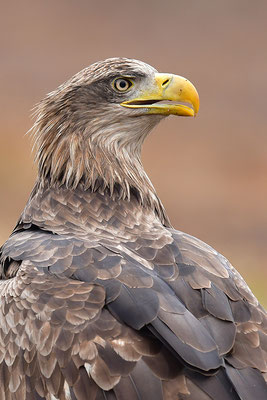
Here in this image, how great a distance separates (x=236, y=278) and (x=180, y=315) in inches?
27.8

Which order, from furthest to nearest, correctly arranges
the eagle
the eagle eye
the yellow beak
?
the eagle eye, the yellow beak, the eagle

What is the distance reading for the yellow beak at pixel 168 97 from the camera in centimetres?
565

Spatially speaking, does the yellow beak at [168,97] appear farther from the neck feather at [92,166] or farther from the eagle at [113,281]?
the neck feather at [92,166]

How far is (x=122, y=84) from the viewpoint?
227 inches

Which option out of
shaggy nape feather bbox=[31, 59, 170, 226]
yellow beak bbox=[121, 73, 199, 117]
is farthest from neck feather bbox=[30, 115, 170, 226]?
yellow beak bbox=[121, 73, 199, 117]

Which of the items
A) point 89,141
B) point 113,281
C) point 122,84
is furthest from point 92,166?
point 113,281

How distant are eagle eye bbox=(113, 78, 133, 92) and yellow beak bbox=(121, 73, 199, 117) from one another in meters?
0.08

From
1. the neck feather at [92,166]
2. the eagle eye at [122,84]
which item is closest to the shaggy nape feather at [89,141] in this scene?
the neck feather at [92,166]

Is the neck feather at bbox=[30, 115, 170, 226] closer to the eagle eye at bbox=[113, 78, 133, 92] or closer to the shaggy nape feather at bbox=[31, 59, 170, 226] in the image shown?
the shaggy nape feather at bbox=[31, 59, 170, 226]

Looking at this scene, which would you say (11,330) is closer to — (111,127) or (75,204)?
(75,204)

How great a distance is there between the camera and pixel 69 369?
4.34 m

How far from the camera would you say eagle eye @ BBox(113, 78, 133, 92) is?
5766 millimetres

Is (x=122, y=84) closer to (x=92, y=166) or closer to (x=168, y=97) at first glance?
(x=168, y=97)

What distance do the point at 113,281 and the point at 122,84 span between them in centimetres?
160
